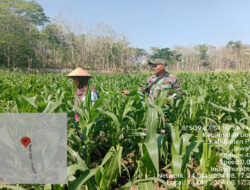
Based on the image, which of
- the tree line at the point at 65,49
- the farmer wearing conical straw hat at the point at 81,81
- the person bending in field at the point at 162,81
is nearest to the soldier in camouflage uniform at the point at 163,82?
the person bending in field at the point at 162,81

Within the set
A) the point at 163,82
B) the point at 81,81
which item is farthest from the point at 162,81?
the point at 81,81

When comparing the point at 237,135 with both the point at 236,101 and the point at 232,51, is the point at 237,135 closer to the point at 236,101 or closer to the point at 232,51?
the point at 236,101

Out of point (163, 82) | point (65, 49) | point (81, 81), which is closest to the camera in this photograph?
point (81, 81)

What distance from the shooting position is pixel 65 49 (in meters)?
43.2

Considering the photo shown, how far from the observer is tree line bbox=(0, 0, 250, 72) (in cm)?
2975

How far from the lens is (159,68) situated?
9.36 ft

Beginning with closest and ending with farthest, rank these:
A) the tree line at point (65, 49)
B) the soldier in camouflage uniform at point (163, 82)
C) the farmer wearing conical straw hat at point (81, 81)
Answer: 1. the farmer wearing conical straw hat at point (81, 81)
2. the soldier in camouflage uniform at point (163, 82)
3. the tree line at point (65, 49)

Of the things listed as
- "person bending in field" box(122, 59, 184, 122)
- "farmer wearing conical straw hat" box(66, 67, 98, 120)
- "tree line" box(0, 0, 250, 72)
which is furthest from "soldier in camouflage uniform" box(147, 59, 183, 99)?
"tree line" box(0, 0, 250, 72)

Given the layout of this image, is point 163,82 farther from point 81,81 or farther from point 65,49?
point 65,49

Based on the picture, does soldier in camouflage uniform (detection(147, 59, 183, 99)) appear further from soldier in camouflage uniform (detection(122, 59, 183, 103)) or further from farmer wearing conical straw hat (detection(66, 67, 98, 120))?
farmer wearing conical straw hat (detection(66, 67, 98, 120))

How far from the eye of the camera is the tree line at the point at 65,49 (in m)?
29.8

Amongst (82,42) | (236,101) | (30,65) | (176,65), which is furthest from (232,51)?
(236,101)

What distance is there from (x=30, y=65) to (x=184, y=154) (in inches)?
1380

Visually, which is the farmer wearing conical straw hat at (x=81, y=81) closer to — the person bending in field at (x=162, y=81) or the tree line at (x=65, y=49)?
the person bending in field at (x=162, y=81)
